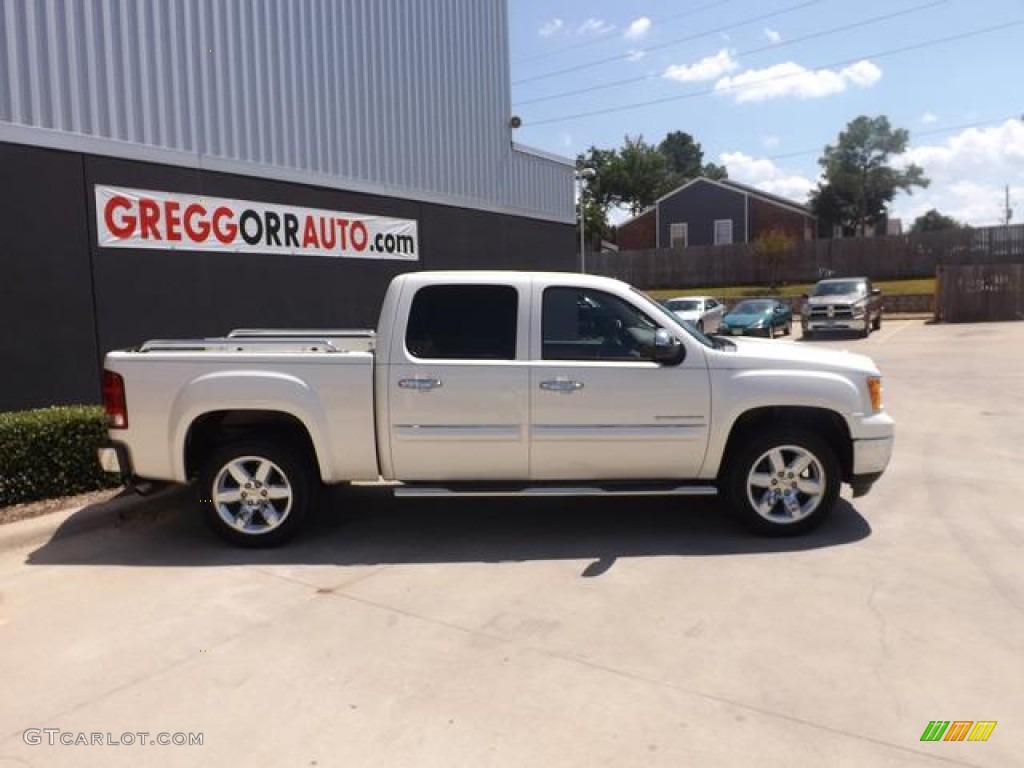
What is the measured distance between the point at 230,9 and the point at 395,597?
318 inches

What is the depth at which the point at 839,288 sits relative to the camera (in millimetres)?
26031

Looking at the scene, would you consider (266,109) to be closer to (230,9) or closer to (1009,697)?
(230,9)

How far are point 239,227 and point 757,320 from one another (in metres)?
18.4

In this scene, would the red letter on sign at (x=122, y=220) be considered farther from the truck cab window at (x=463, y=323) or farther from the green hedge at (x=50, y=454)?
the truck cab window at (x=463, y=323)

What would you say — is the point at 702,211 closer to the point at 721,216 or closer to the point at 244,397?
the point at 721,216

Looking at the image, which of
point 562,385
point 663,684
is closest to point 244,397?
point 562,385

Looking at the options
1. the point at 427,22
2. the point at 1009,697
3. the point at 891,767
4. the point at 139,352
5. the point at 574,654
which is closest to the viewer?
the point at 891,767

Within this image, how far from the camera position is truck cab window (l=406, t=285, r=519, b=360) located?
565cm

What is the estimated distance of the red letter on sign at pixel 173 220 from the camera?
9227mm

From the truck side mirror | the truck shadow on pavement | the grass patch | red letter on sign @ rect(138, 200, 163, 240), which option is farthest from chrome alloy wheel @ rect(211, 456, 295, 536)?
the grass patch

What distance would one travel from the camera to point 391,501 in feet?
22.8

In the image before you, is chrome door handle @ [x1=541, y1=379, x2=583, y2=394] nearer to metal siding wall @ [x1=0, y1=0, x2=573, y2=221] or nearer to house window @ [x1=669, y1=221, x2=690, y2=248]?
metal siding wall @ [x1=0, y1=0, x2=573, y2=221]

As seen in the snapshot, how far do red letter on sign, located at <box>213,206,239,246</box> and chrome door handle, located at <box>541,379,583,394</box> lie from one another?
595cm

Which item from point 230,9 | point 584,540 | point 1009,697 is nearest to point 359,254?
point 230,9
